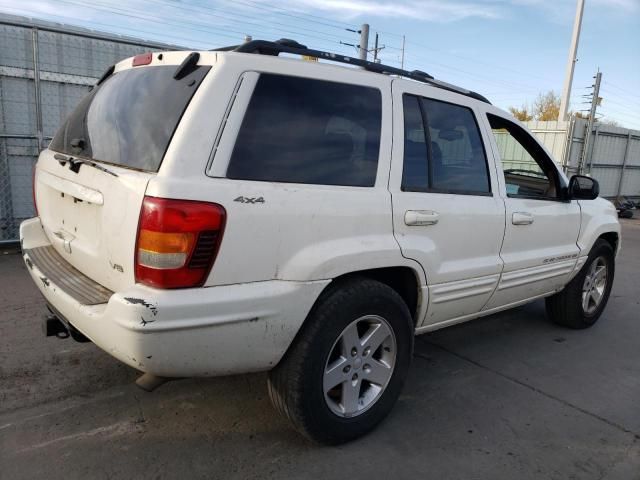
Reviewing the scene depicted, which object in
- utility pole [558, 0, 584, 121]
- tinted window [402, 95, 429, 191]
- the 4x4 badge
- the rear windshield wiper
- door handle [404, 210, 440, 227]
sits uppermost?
utility pole [558, 0, 584, 121]

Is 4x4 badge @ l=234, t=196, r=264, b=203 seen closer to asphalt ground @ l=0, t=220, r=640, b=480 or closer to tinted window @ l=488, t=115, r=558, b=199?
asphalt ground @ l=0, t=220, r=640, b=480

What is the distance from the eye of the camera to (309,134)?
8.13 ft

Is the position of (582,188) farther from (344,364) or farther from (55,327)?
(55,327)

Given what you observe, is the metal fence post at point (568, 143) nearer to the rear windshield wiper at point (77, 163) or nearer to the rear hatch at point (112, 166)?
the rear hatch at point (112, 166)

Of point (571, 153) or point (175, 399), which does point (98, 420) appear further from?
point (571, 153)

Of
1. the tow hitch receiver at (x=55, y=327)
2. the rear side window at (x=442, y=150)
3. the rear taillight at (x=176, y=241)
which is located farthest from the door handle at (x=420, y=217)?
the tow hitch receiver at (x=55, y=327)

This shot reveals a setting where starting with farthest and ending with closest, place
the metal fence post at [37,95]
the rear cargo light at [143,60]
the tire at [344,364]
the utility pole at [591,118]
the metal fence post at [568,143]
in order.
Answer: the metal fence post at [568,143]
the utility pole at [591,118]
the metal fence post at [37,95]
the rear cargo light at [143,60]
the tire at [344,364]

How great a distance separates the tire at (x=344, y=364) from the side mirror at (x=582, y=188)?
2.02 metres

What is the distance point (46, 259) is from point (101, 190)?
887 millimetres

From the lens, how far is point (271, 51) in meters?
2.57

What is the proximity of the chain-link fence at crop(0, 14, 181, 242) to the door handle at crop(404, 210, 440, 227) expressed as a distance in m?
5.26

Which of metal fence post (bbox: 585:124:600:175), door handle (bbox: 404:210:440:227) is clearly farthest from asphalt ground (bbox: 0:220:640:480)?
metal fence post (bbox: 585:124:600:175)

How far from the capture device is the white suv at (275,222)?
2094mm

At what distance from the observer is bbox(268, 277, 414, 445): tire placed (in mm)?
2422
